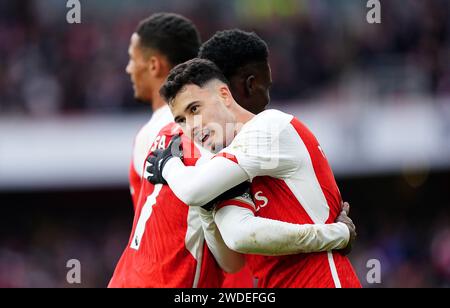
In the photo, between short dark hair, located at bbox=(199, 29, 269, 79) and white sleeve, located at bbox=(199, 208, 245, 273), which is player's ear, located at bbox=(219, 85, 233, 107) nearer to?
short dark hair, located at bbox=(199, 29, 269, 79)

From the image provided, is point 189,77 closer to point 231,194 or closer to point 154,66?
point 231,194

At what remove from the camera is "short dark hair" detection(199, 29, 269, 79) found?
4.40 metres

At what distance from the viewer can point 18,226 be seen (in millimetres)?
15422

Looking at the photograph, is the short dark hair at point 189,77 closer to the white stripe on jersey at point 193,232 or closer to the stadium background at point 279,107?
the white stripe on jersey at point 193,232

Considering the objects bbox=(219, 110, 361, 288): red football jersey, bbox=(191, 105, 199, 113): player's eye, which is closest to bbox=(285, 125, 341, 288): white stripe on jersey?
bbox=(219, 110, 361, 288): red football jersey

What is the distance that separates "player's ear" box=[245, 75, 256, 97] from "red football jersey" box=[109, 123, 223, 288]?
380mm

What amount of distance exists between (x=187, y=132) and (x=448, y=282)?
8.71m

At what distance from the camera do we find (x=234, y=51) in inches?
173

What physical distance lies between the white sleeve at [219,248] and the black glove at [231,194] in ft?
0.51

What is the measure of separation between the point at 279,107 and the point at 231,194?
30.5ft

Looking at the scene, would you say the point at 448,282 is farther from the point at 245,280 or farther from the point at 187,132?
the point at 187,132

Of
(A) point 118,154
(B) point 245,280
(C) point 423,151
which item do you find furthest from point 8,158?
(B) point 245,280

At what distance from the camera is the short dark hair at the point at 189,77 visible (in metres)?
4.13
